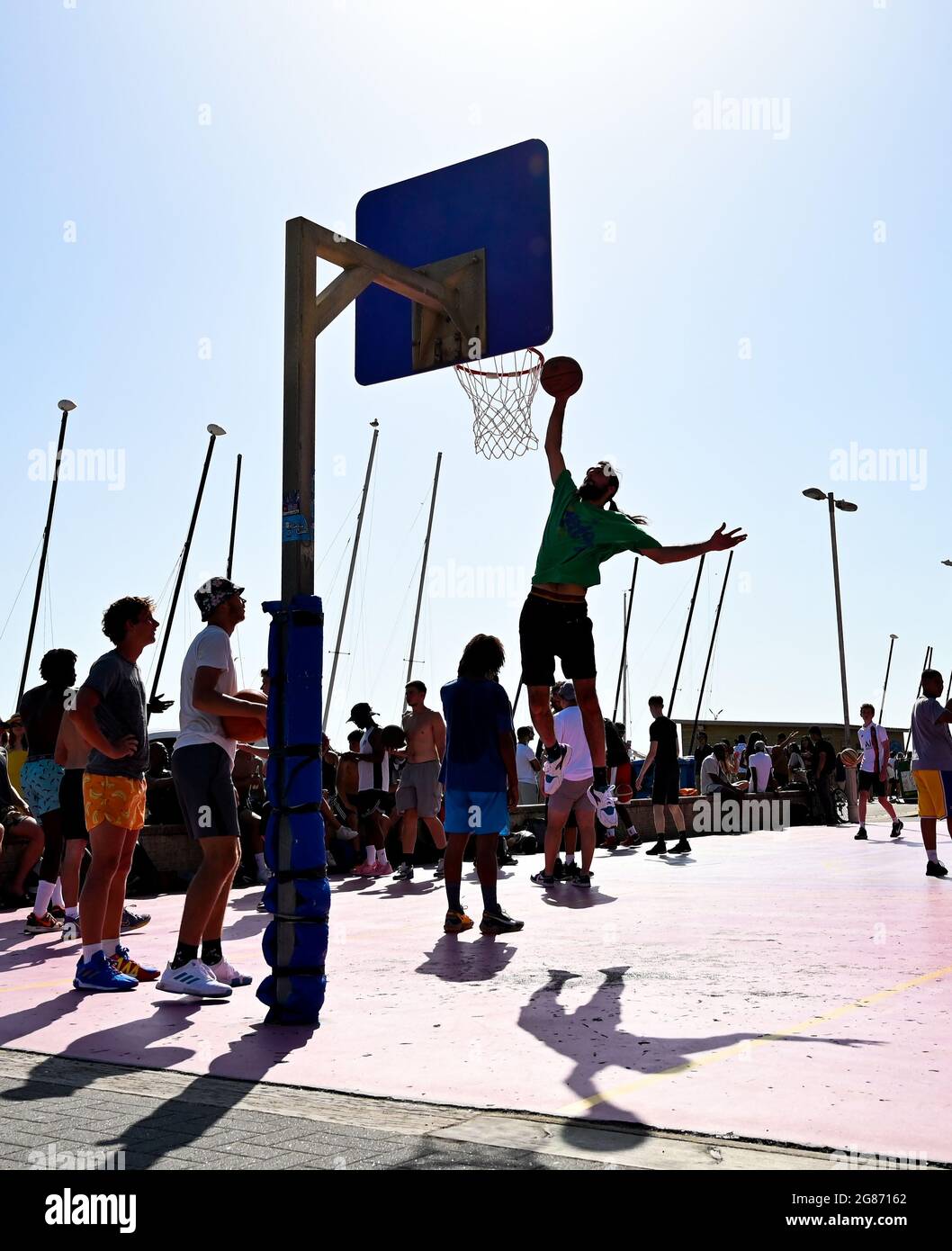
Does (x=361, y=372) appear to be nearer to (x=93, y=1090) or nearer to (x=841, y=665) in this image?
(x=93, y=1090)

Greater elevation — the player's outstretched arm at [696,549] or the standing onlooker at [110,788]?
the player's outstretched arm at [696,549]

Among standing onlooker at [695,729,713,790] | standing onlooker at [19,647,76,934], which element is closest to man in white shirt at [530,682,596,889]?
standing onlooker at [19,647,76,934]

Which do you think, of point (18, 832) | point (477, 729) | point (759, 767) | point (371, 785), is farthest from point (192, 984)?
point (759, 767)

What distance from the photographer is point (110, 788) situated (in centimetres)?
595

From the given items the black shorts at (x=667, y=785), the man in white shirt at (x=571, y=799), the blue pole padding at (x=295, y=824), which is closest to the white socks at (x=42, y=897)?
the blue pole padding at (x=295, y=824)

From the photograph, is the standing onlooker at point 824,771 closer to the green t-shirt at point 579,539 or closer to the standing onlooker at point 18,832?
the standing onlooker at point 18,832

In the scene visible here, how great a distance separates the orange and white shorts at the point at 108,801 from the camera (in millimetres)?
5926

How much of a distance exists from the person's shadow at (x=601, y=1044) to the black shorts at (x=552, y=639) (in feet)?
6.68

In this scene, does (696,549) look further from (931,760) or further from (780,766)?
(780,766)

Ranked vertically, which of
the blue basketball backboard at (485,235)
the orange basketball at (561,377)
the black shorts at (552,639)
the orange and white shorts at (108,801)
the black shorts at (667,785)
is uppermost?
the blue basketball backboard at (485,235)

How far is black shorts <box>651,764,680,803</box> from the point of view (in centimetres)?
1716

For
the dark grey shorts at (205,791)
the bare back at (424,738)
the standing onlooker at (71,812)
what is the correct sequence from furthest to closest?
the bare back at (424,738), the standing onlooker at (71,812), the dark grey shorts at (205,791)

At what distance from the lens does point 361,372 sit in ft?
24.8
